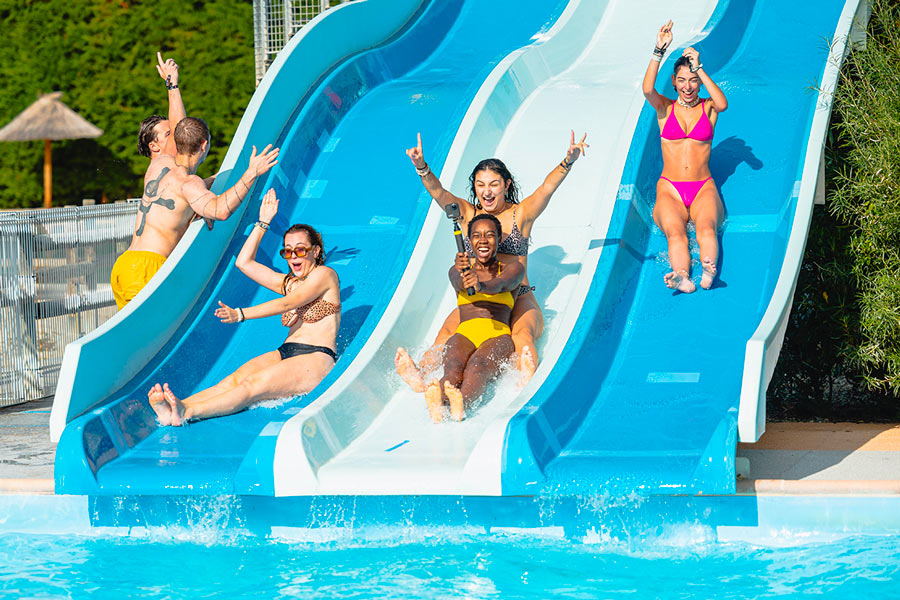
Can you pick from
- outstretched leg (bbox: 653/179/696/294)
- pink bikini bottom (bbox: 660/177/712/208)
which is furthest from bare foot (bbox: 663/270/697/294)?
pink bikini bottom (bbox: 660/177/712/208)

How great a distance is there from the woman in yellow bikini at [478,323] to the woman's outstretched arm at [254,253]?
3.52ft

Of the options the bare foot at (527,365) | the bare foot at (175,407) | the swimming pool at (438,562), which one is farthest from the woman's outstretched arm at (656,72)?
the bare foot at (175,407)

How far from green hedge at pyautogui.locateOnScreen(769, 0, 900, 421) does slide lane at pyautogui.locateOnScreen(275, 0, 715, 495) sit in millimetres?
1279

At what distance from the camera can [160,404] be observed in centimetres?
585

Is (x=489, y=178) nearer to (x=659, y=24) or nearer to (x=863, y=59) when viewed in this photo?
(x=863, y=59)

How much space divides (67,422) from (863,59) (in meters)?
5.03

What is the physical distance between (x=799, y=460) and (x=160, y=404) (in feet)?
10.3

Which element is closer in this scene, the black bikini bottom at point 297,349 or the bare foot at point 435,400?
the bare foot at point 435,400

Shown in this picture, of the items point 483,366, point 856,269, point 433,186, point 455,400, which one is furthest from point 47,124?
point 856,269

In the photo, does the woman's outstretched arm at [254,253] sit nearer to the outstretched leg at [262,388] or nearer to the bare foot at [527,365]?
the outstretched leg at [262,388]

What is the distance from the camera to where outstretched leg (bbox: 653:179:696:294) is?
634cm

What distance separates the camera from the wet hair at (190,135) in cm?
703

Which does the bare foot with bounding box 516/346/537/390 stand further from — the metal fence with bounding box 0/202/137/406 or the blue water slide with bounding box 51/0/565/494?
the metal fence with bounding box 0/202/137/406

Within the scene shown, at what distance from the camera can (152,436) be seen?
5.85 meters
